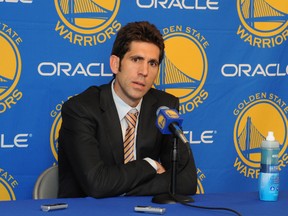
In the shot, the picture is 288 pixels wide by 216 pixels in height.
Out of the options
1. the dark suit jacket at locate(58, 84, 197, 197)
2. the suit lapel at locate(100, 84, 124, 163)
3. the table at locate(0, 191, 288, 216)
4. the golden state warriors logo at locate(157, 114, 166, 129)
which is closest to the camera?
the table at locate(0, 191, 288, 216)

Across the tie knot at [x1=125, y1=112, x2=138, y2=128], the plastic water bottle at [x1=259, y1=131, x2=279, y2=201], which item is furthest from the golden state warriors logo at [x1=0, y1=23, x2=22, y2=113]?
the plastic water bottle at [x1=259, y1=131, x2=279, y2=201]

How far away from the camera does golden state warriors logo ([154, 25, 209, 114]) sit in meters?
3.38

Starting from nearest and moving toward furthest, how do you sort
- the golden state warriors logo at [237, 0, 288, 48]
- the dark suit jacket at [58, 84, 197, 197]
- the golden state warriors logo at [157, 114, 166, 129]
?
the golden state warriors logo at [157, 114, 166, 129], the dark suit jacket at [58, 84, 197, 197], the golden state warriors logo at [237, 0, 288, 48]

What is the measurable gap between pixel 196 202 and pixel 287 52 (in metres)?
1.66

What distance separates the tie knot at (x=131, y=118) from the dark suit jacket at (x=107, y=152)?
0.03 m

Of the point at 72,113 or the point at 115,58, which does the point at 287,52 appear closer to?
the point at 115,58

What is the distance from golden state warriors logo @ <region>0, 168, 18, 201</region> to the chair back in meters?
0.42

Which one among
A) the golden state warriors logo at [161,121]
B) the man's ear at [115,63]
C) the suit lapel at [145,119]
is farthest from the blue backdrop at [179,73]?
the golden state warriors logo at [161,121]

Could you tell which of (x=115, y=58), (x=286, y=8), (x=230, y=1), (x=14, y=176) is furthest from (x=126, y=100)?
(x=286, y=8)

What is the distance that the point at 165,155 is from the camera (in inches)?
118

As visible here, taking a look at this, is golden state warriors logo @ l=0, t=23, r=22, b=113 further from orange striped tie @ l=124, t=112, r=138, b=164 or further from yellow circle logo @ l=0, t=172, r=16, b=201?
orange striped tie @ l=124, t=112, r=138, b=164

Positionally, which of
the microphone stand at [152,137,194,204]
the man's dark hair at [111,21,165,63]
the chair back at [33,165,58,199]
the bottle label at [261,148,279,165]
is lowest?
the chair back at [33,165,58,199]

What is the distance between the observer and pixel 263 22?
3.53 meters

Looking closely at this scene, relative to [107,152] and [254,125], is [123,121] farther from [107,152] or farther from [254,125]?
[254,125]
